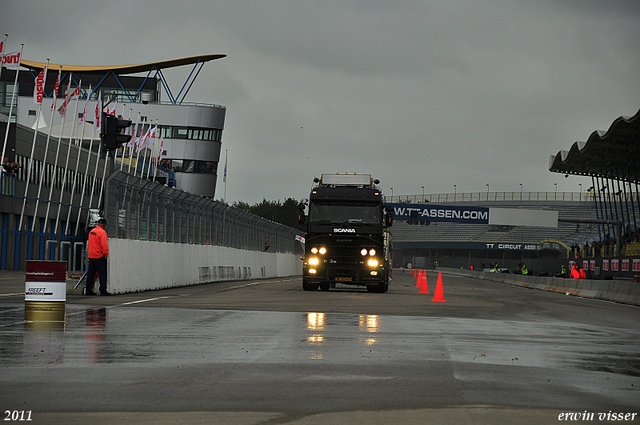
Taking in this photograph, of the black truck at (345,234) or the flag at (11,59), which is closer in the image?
the black truck at (345,234)

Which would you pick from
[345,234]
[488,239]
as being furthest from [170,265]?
[488,239]

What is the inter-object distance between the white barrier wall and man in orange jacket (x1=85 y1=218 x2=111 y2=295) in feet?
3.24

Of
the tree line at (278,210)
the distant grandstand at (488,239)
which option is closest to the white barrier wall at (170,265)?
the distant grandstand at (488,239)

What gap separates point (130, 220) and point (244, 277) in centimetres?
1844

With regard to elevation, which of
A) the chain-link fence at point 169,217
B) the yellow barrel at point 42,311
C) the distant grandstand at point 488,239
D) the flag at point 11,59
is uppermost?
the flag at point 11,59

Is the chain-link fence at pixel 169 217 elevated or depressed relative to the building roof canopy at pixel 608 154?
depressed

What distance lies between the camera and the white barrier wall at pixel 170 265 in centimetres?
2253

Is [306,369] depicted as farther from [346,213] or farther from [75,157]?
[75,157]

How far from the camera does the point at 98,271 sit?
20.2m

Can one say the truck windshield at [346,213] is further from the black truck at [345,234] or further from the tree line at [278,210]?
the tree line at [278,210]

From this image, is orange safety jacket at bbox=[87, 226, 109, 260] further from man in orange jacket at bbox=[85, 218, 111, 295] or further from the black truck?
the black truck

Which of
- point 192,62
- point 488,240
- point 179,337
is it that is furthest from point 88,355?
point 488,240

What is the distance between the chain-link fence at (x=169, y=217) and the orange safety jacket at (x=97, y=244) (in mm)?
2329

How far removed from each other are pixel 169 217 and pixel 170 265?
1.61m
